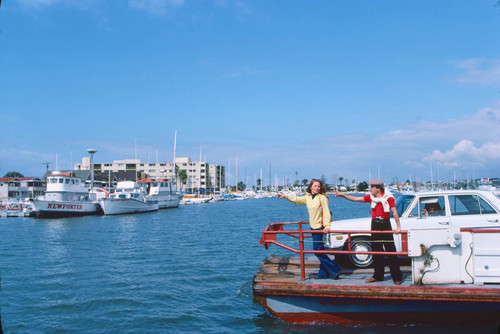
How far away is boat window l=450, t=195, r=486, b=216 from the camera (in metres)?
8.87

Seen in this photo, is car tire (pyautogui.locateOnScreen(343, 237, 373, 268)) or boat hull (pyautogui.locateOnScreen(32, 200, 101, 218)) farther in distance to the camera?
boat hull (pyautogui.locateOnScreen(32, 200, 101, 218))

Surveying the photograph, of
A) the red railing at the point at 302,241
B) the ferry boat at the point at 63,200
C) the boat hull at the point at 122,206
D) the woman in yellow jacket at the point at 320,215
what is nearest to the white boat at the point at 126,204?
the boat hull at the point at 122,206

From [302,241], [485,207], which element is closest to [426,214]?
[485,207]

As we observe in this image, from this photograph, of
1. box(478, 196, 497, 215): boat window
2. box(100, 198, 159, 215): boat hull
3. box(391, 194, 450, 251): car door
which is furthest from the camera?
box(100, 198, 159, 215): boat hull

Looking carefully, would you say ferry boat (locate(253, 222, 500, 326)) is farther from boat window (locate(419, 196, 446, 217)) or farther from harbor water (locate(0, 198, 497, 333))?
boat window (locate(419, 196, 446, 217))

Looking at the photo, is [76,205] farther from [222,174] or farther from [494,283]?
[222,174]

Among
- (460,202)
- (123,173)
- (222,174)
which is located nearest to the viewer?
(460,202)

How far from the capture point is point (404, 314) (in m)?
7.61

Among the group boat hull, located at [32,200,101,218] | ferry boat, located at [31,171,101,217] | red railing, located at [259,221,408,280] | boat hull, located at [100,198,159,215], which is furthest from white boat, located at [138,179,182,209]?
red railing, located at [259,221,408,280]

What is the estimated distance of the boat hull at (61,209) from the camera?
47969 mm

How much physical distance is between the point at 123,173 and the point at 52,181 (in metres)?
77.9

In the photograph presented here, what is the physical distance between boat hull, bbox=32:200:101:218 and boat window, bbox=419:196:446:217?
48.1 meters

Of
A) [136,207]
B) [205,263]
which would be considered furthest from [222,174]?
[205,263]

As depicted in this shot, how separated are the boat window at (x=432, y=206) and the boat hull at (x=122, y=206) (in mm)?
49601
